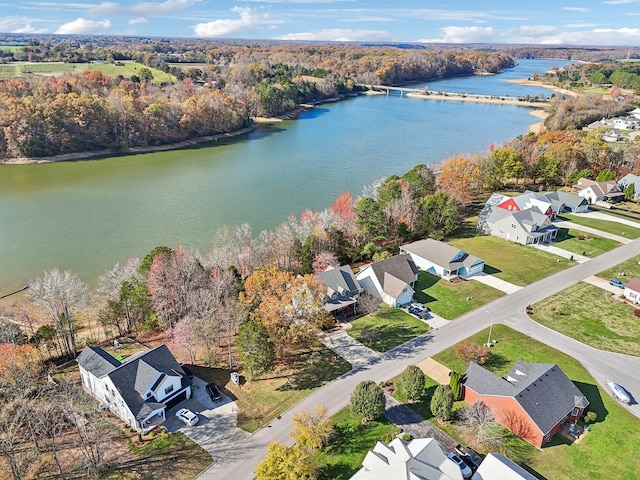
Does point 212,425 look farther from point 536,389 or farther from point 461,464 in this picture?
point 536,389

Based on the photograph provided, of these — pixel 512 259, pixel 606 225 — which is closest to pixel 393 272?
pixel 512 259

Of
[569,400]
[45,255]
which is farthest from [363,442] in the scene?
[45,255]

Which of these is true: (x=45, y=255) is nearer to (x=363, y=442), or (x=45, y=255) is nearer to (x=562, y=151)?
(x=363, y=442)

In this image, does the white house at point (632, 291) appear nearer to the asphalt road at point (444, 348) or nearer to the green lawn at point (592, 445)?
the asphalt road at point (444, 348)

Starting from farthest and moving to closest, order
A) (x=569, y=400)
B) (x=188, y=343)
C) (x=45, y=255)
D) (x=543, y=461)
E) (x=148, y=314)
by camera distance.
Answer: (x=45, y=255)
(x=148, y=314)
(x=188, y=343)
(x=569, y=400)
(x=543, y=461)

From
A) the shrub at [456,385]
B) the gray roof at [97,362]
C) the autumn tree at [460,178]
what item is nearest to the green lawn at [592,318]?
the shrub at [456,385]
